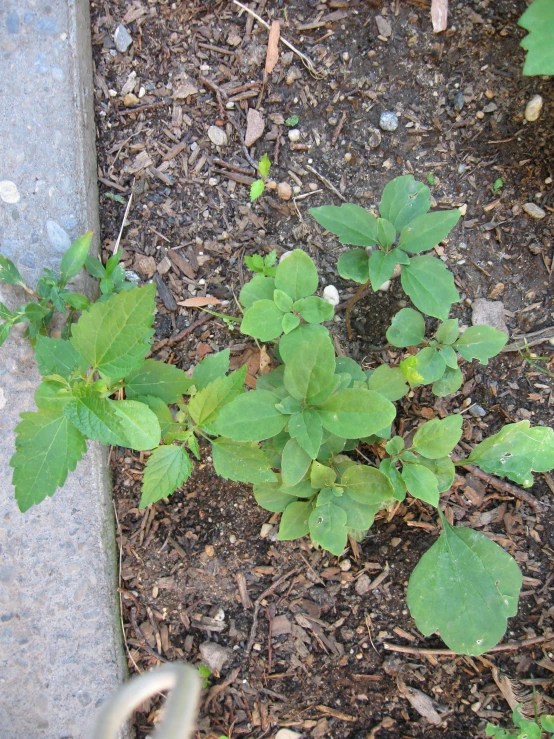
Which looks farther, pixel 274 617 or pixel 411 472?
pixel 274 617

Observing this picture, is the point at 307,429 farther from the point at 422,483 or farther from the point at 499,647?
the point at 499,647

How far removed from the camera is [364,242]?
6.81ft

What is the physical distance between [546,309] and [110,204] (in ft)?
6.41

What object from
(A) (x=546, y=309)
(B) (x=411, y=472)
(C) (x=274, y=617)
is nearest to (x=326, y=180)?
(A) (x=546, y=309)

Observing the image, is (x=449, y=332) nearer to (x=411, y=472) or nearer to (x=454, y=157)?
(x=411, y=472)

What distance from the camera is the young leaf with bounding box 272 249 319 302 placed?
1.98 metres

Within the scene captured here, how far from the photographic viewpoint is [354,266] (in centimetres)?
213

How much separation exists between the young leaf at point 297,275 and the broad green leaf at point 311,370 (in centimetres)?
32

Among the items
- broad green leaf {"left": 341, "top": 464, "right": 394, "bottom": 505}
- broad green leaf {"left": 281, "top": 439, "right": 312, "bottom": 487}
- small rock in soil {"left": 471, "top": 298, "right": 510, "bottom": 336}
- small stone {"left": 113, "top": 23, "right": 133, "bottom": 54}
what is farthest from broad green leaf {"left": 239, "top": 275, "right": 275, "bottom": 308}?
small stone {"left": 113, "top": 23, "right": 133, "bottom": 54}

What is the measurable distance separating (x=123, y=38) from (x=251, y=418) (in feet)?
6.04

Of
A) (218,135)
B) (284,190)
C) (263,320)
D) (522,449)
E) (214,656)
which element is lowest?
(214,656)

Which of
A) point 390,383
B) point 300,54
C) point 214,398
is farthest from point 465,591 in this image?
point 300,54

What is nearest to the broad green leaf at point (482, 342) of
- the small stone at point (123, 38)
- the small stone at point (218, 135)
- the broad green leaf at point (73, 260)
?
the small stone at point (218, 135)

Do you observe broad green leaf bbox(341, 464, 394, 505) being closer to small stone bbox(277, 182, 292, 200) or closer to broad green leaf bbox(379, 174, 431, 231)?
broad green leaf bbox(379, 174, 431, 231)
